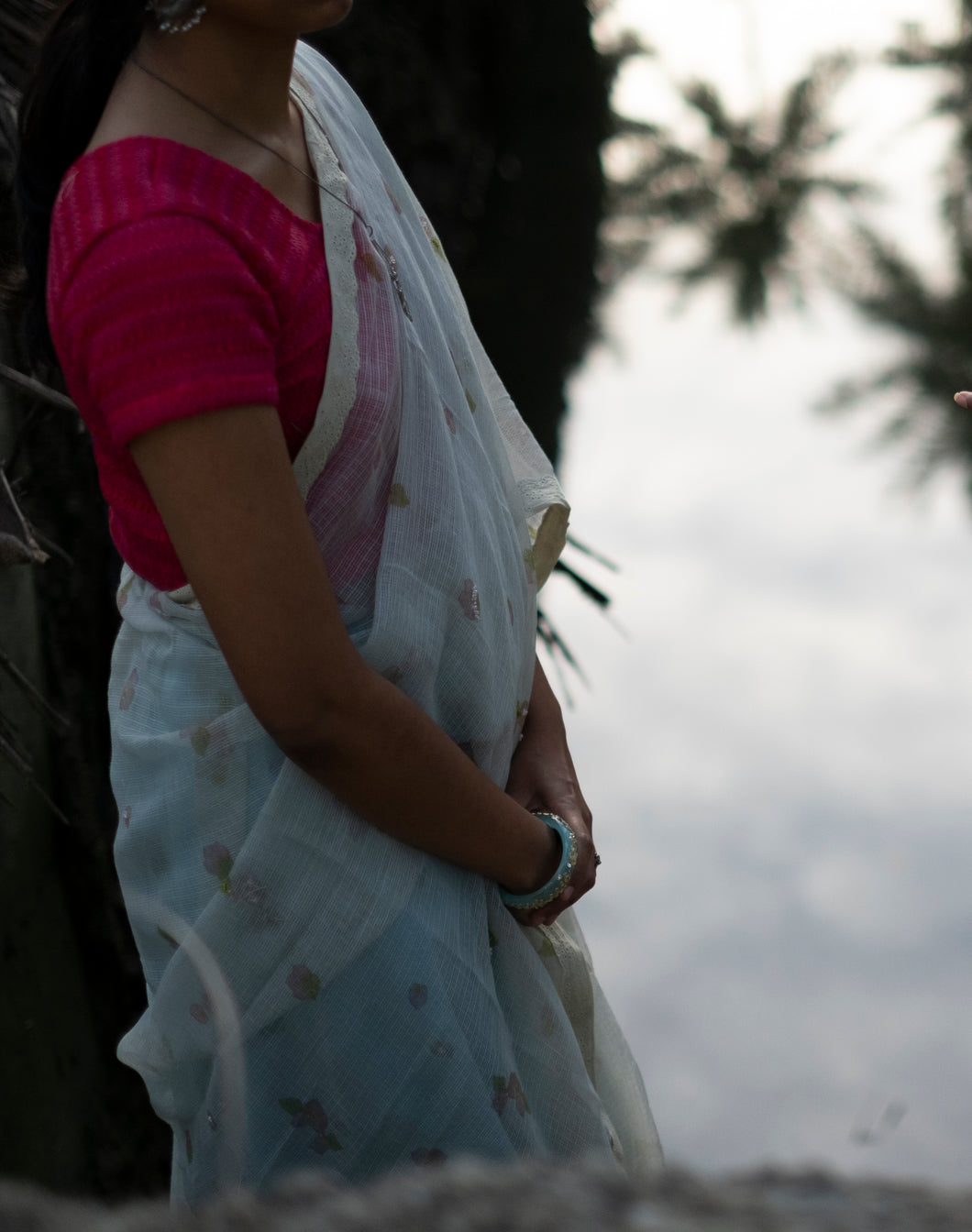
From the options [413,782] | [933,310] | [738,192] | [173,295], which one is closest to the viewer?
[173,295]

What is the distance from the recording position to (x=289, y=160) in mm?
819

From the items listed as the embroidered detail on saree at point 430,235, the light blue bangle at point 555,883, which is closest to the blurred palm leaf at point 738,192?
the embroidered detail on saree at point 430,235

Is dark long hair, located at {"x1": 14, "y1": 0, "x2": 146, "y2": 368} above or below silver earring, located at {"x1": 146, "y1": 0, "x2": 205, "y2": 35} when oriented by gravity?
below

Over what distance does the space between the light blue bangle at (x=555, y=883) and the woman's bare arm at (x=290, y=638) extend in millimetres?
76

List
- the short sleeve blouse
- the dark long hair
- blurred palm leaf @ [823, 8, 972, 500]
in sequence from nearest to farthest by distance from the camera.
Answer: the short sleeve blouse
the dark long hair
blurred palm leaf @ [823, 8, 972, 500]

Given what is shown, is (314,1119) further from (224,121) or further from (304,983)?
(224,121)

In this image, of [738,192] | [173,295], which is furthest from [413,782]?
[738,192]

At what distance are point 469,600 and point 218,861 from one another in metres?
0.24

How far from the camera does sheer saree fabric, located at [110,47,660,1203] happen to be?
81 cm

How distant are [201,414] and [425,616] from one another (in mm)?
213

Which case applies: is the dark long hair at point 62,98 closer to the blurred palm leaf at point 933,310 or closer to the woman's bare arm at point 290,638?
the woman's bare arm at point 290,638

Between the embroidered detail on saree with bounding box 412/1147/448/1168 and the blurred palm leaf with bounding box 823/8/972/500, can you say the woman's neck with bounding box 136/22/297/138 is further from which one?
the blurred palm leaf with bounding box 823/8/972/500

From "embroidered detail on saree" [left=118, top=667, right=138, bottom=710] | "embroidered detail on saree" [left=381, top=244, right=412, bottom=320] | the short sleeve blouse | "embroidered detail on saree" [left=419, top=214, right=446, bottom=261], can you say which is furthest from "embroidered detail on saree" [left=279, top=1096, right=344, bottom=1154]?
"embroidered detail on saree" [left=419, top=214, right=446, bottom=261]

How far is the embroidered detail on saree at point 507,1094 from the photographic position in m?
0.83
